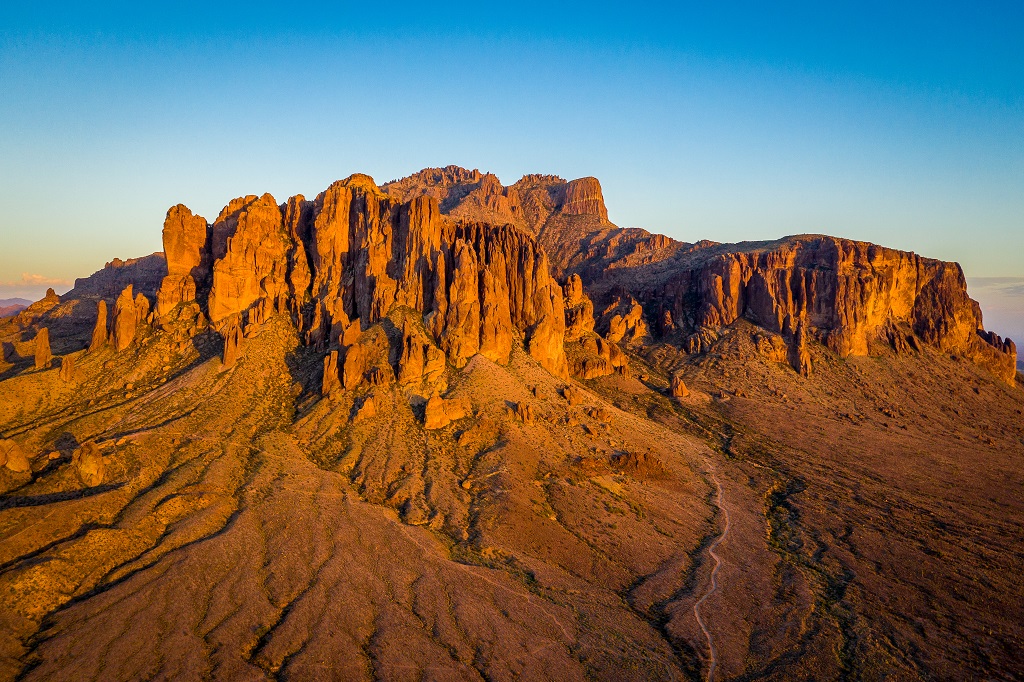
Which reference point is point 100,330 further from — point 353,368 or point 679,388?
point 679,388

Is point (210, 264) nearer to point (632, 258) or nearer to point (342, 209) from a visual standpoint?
point (342, 209)

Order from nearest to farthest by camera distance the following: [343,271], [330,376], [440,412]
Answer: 1. [440,412]
2. [330,376]
3. [343,271]

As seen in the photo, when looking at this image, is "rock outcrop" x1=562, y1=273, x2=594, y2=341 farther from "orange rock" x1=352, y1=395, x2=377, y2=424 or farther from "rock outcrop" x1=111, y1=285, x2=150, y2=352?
"rock outcrop" x1=111, y1=285, x2=150, y2=352

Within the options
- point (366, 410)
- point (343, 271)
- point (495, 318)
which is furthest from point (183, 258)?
point (495, 318)

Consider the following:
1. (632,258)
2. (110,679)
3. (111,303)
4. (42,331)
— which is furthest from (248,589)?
(632,258)

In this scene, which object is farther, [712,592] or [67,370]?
[67,370]

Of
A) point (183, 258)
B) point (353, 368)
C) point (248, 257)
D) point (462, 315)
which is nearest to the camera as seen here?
point (353, 368)

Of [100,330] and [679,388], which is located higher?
[100,330]
